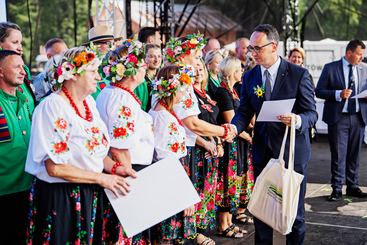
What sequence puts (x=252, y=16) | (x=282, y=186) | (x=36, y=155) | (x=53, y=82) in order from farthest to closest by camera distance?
(x=252, y=16), (x=282, y=186), (x=53, y=82), (x=36, y=155)

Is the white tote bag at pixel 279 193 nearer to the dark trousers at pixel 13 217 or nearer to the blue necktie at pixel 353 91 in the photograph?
the dark trousers at pixel 13 217

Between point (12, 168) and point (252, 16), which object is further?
point (252, 16)

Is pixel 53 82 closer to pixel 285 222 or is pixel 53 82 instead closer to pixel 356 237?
pixel 285 222

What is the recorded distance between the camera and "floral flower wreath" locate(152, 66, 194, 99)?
3826mm

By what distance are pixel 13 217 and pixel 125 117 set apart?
98 centimetres

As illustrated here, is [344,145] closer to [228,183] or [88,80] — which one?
[228,183]

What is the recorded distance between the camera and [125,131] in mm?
3215

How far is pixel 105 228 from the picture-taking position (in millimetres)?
3277

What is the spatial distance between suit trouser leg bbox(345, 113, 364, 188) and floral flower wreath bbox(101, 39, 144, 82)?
381 cm

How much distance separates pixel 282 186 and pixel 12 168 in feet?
5.87

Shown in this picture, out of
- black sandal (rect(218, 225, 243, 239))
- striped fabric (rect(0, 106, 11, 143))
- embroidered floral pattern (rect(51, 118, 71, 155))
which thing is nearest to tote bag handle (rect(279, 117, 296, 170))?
embroidered floral pattern (rect(51, 118, 71, 155))

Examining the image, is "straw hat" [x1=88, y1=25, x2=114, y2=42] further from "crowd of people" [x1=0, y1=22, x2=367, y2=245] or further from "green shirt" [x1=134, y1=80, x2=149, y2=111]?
"green shirt" [x1=134, y1=80, x2=149, y2=111]

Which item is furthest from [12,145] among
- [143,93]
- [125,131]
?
[143,93]

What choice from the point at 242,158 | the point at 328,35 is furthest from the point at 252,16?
the point at 242,158
